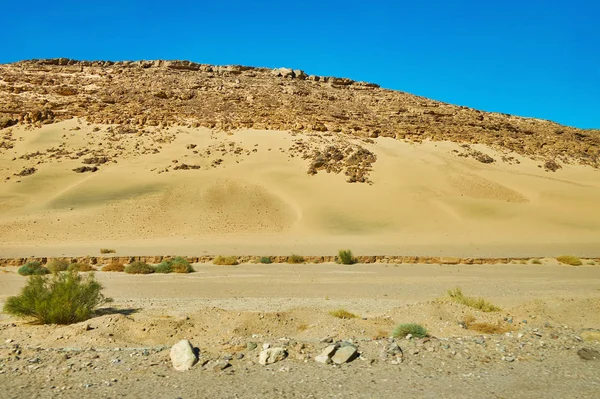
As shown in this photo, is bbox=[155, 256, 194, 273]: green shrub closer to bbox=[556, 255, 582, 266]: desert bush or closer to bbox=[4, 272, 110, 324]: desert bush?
bbox=[4, 272, 110, 324]: desert bush

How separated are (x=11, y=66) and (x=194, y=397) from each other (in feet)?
197

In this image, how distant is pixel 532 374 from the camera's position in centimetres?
652

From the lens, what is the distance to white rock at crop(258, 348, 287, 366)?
22.6ft

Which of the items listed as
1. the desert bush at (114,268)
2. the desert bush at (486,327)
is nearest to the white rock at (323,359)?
the desert bush at (486,327)

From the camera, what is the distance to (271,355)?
6961mm

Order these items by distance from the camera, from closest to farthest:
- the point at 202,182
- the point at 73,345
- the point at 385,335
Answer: the point at 73,345 → the point at 385,335 → the point at 202,182

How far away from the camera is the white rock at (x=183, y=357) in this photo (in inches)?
265

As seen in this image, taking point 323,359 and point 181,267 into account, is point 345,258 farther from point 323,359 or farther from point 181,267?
point 323,359

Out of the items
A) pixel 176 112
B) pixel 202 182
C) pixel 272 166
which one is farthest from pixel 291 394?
pixel 176 112

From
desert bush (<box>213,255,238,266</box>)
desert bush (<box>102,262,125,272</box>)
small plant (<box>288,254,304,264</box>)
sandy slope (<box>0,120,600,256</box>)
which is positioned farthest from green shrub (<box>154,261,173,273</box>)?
sandy slope (<box>0,120,600,256</box>)

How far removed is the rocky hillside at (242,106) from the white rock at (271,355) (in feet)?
140

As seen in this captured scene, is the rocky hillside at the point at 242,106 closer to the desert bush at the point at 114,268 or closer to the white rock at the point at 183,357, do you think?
the desert bush at the point at 114,268

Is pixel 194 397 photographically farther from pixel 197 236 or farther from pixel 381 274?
pixel 197 236

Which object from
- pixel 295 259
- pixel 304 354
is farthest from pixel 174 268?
pixel 304 354
